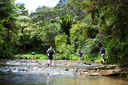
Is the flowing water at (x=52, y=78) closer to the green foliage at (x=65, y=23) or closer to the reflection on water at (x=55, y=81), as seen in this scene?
the reflection on water at (x=55, y=81)

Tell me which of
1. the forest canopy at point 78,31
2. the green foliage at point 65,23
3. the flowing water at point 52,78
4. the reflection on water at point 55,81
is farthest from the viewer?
the green foliage at point 65,23

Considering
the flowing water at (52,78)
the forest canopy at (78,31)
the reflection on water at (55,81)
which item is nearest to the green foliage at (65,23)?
the forest canopy at (78,31)

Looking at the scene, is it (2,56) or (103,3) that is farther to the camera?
(2,56)

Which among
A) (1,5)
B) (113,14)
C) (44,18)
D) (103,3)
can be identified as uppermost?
(44,18)

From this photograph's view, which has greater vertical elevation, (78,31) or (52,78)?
(78,31)

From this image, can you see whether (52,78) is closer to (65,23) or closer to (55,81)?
(55,81)

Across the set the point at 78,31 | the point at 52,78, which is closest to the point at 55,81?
the point at 52,78

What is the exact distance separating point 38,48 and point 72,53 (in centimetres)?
982

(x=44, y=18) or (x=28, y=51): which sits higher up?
(x=44, y=18)

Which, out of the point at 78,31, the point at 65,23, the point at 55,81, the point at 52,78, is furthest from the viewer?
the point at 65,23

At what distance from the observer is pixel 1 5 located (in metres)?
12.5

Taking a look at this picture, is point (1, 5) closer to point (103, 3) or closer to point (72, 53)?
point (103, 3)

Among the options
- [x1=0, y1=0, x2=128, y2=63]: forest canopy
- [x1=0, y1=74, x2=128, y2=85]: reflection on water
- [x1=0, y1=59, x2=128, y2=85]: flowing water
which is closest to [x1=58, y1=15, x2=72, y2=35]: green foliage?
[x1=0, y1=0, x2=128, y2=63]: forest canopy

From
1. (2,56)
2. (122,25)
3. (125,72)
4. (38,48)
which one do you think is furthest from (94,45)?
(38,48)
